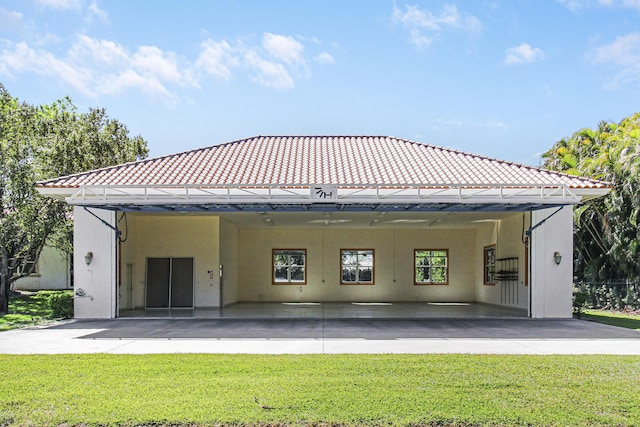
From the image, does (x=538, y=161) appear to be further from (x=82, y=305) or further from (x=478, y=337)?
(x=82, y=305)

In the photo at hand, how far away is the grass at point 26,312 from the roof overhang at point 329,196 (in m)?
3.81

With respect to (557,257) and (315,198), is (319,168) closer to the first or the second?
(315,198)

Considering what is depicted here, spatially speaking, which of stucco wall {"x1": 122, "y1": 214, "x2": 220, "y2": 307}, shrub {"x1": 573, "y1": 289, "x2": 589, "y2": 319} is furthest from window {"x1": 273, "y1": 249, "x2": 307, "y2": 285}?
shrub {"x1": 573, "y1": 289, "x2": 589, "y2": 319}

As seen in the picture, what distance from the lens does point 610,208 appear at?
860 inches

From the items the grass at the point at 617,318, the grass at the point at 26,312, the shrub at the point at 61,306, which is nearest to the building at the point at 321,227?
the shrub at the point at 61,306

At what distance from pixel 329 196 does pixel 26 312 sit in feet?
41.5

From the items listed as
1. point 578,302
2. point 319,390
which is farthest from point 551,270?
point 319,390

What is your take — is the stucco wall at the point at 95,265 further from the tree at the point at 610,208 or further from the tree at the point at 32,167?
the tree at the point at 610,208

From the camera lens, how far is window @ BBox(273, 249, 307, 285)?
27.8 metres

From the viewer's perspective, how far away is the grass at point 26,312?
1711 cm

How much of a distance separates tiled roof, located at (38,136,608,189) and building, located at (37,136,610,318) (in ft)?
0.19

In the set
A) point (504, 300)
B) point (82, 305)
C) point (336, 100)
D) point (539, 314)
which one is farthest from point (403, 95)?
point (82, 305)

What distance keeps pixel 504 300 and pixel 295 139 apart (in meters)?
9.99

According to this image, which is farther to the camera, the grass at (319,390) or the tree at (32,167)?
the tree at (32,167)
